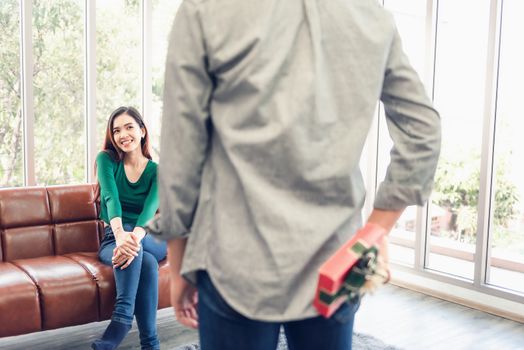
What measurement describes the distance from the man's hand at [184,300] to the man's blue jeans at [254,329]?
7 cm

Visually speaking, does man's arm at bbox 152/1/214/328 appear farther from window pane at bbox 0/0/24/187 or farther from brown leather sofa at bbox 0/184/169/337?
window pane at bbox 0/0/24/187

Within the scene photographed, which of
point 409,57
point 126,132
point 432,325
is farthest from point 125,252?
point 409,57

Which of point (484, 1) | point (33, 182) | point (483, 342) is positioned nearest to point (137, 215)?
point (33, 182)

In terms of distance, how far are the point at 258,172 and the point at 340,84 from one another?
0.59 feet

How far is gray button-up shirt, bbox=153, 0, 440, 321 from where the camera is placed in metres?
0.77

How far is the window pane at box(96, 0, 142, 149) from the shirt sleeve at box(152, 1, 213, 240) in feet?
10.7

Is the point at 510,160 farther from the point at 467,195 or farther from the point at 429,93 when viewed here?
the point at 429,93

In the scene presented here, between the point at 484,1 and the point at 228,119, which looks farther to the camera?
the point at 484,1

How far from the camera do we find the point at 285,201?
2.58ft

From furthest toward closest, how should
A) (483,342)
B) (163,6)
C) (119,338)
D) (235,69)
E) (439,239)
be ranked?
1. (163,6)
2. (439,239)
3. (483,342)
4. (119,338)
5. (235,69)

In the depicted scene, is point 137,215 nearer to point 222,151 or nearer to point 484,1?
point 222,151

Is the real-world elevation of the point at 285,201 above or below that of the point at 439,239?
above

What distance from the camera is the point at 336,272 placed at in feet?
2.49

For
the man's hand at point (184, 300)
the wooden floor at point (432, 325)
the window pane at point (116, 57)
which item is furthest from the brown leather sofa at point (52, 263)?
the man's hand at point (184, 300)
